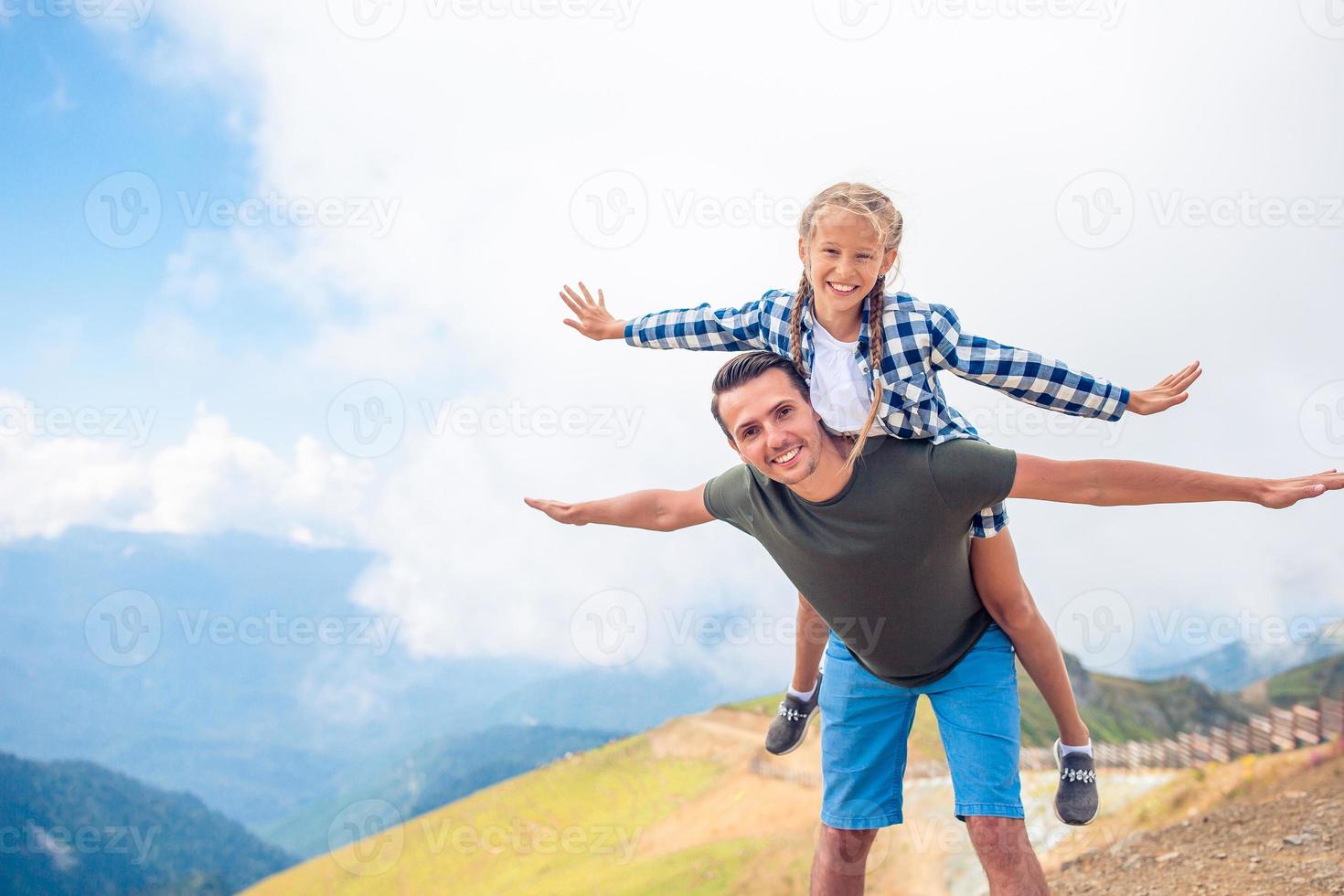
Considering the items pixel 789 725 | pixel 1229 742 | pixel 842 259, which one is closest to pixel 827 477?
pixel 842 259

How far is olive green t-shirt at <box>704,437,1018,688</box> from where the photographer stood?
2873 mm

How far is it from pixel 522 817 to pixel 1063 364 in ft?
17.4

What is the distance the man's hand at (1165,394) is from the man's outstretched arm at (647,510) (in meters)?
1.29

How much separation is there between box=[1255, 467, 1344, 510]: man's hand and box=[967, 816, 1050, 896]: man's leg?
3.63ft

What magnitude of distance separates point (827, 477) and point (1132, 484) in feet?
2.61

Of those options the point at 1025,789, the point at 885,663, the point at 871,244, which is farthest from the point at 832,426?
the point at 1025,789

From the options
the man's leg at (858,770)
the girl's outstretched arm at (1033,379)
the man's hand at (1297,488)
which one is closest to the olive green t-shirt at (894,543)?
the man's leg at (858,770)

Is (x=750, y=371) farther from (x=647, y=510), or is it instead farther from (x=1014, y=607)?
(x=1014, y=607)

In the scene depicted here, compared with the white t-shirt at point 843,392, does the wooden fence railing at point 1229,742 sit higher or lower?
lower

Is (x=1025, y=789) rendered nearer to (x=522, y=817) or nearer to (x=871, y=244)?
(x=522, y=817)

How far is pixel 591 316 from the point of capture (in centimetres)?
371

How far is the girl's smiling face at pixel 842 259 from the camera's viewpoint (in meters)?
2.94

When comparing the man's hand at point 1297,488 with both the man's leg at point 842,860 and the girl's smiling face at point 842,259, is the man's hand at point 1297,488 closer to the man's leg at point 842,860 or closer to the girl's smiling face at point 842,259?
the girl's smiling face at point 842,259

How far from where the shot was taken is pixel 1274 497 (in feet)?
9.30
